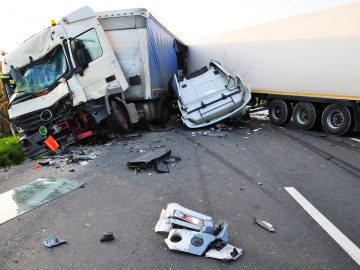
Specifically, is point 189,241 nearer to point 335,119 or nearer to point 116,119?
point 116,119

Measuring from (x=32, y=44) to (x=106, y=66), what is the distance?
1804 millimetres

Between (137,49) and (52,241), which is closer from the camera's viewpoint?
(52,241)

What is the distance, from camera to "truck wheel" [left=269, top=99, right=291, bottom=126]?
10.7 meters

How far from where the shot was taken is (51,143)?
771 cm

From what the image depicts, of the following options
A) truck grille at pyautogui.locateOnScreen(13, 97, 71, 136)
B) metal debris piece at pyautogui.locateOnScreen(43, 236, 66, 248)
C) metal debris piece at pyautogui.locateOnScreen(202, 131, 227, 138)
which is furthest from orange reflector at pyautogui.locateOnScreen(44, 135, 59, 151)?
metal debris piece at pyautogui.locateOnScreen(43, 236, 66, 248)

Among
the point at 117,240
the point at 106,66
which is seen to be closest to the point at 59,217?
the point at 117,240

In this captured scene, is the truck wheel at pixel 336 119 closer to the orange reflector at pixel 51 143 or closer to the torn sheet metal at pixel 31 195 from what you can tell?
the torn sheet metal at pixel 31 195

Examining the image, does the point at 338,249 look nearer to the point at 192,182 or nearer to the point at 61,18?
the point at 192,182

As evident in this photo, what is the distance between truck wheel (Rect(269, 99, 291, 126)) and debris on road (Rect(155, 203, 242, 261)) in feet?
25.4

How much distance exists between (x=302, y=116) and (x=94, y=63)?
20.3 ft

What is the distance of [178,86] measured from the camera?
11141 millimetres

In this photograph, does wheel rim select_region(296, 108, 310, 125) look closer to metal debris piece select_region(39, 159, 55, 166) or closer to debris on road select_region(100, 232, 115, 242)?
metal debris piece select_region(39, 159, 55, 166)

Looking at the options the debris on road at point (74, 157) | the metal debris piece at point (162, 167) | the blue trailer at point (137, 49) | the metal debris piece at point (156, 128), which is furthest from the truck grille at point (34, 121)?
the metal debris piece at point (156, 128)

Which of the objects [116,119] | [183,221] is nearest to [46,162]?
[116,119]
